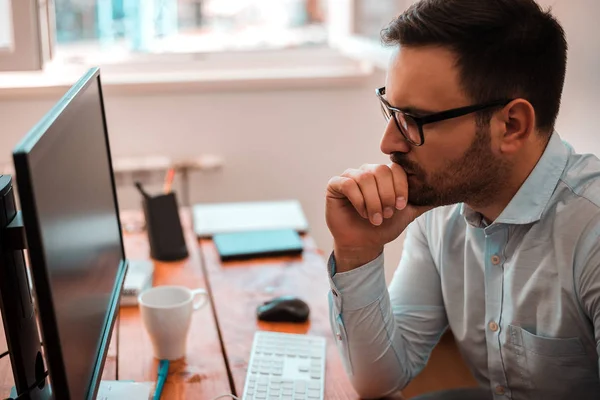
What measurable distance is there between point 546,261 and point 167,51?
1971mm

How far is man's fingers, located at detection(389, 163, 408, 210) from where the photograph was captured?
3.85ft

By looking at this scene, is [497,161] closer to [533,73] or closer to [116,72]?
[533,73]

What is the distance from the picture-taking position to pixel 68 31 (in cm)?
Answer: 267

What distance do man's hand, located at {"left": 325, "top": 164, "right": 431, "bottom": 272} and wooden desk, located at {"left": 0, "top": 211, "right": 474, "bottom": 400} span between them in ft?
0.68

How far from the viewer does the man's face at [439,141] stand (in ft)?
3.56

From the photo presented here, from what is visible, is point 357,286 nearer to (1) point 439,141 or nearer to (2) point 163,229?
(1) point 439,141

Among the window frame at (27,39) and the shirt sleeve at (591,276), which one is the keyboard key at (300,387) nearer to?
the shirt sleeve at (591,276)

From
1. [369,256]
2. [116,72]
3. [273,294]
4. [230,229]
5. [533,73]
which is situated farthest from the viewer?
[116,72]

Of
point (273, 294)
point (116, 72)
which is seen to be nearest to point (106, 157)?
point (273, 294)

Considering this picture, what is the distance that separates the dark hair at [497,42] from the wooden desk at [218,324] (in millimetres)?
542

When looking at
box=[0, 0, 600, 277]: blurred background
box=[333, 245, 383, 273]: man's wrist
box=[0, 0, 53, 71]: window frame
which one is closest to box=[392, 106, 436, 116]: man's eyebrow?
box=[333, 245, 383, 273]: man's wrist

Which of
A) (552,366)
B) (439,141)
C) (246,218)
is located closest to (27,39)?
(246,218)

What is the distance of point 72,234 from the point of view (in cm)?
85

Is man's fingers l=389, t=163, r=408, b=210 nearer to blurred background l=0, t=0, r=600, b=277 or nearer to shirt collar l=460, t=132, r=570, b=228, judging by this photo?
shirt collar l=460, t=132, r=570, b=228
